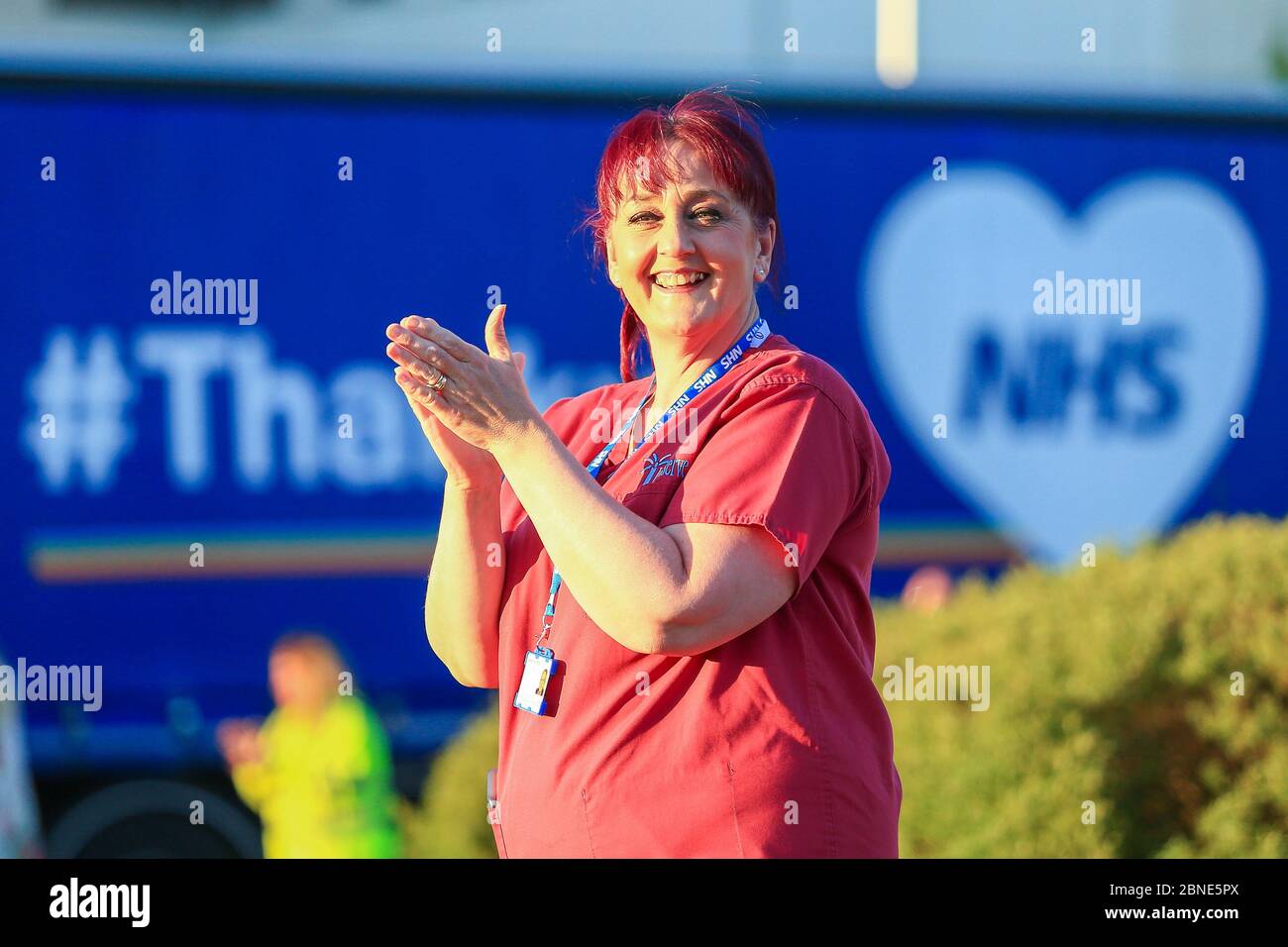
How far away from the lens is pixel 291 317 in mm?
4824

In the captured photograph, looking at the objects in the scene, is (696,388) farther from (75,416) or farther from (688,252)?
(75,416)

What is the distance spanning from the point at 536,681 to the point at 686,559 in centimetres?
29

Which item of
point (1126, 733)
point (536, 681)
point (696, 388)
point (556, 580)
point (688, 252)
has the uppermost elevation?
point (688, 252)

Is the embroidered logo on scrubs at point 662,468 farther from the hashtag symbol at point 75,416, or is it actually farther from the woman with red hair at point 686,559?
the hashtag symbol at point 75,416

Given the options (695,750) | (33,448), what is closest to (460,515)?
(695,750)

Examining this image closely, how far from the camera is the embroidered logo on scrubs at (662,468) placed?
183 cm

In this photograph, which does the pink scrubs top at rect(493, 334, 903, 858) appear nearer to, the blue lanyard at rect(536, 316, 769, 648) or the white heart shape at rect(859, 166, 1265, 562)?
the blue lanyard at rect(536, 316, 769, 648)

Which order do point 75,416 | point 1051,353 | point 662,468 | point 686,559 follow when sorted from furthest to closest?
1. point 1051,353
2. point 75,416
3. point 662,468
4. point 686,559

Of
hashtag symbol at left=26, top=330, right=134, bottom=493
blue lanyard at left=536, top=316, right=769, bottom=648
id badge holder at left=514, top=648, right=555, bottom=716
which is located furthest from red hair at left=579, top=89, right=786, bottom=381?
hashtag symbol at left=26, top=330, right=134, bottom=493

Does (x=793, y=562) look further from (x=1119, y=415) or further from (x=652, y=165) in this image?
(x=1119, y=415)

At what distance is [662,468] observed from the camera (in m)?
1.85

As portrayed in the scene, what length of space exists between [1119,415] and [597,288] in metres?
1.92

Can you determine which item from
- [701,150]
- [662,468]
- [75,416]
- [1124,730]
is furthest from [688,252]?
[75,416]

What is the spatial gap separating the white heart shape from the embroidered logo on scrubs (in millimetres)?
3346
